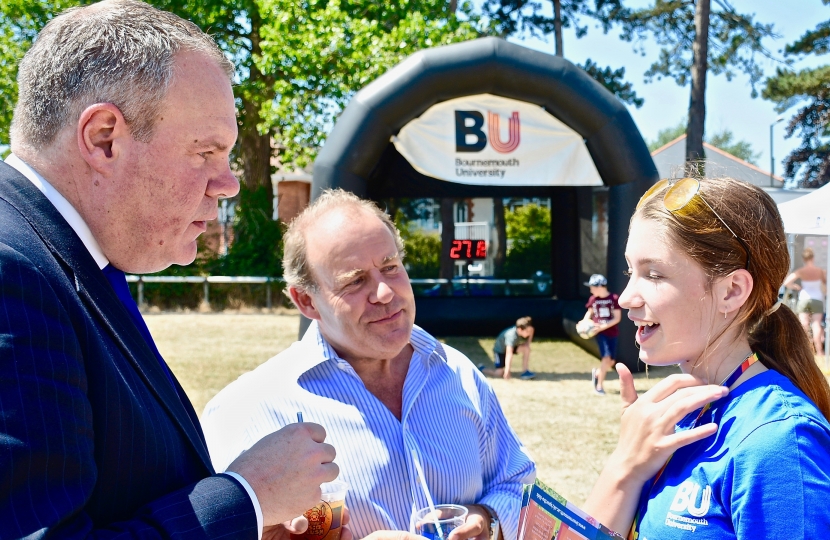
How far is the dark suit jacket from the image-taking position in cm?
97

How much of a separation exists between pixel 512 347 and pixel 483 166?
2778 millimetres

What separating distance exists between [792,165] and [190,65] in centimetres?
3079

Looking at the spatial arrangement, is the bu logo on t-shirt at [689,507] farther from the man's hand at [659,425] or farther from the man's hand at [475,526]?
the man's hand at [475,526]

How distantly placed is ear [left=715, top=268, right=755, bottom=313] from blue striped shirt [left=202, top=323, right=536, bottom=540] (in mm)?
954

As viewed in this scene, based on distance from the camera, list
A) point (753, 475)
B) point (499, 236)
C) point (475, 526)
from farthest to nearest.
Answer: point (499, 236), point (475, 526), point (753, 475)

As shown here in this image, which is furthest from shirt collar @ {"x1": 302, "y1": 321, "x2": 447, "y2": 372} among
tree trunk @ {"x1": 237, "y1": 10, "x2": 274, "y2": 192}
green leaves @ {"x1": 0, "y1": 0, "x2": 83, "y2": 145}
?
green leaves @ {"x1": 0, "y1": 0, "x2": 83, "y2": 145}

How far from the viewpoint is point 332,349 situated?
227cm

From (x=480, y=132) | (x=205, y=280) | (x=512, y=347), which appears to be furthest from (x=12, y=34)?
(x=512, y=347)

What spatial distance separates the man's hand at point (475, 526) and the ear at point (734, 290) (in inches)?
35.0

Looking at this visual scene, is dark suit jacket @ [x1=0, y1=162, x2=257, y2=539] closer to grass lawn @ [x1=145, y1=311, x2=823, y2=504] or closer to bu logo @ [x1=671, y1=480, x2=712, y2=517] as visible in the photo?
bu logo @ [x1=671, y1=480, x2=712, y2=517]

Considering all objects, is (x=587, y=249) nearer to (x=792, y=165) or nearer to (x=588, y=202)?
(x=588, y=202)

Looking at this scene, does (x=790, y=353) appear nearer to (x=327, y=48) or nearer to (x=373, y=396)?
(x=373, y=396)

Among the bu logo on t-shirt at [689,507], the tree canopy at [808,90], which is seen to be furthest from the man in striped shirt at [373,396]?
the tree canopy at [808,90]

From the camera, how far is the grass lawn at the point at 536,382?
5.64m
